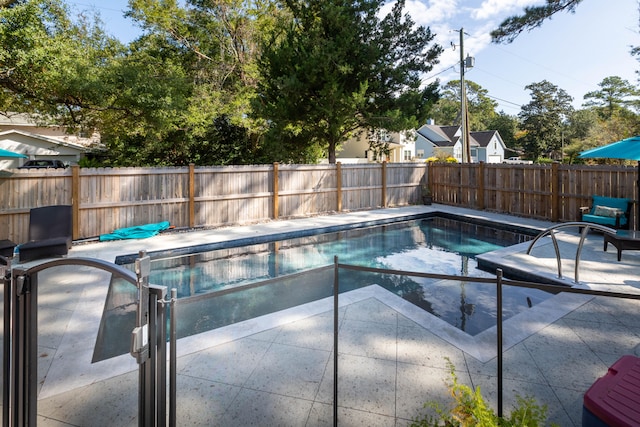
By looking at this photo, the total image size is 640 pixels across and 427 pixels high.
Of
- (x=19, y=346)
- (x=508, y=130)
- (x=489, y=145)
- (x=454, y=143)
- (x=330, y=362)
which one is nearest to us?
(x=19, y=346)

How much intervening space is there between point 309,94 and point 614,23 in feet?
34.1

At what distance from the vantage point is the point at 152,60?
15719 millimetres

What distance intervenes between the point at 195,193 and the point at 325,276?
6953 mm

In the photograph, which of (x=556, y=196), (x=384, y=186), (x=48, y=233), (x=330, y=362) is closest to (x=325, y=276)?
(x=330, y=362)

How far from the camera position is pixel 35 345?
1775 mm

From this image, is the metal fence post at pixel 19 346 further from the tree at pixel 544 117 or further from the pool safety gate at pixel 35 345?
the tree at pixel 544 117

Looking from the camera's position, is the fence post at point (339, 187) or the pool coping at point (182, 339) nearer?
the pool coping at point (182, 339)

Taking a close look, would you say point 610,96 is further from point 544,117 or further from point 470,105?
point 470,105

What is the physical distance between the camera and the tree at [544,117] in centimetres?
3725

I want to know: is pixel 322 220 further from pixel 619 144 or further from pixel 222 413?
pixel 222 413

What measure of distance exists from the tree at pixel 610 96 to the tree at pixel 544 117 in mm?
2656

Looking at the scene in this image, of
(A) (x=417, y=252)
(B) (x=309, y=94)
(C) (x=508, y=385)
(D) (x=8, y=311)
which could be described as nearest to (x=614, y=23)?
(B) (x=309, y=94)

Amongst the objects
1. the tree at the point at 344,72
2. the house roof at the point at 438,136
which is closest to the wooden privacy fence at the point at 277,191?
the tree at the point at 344,72

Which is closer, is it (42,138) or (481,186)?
(481,186)
